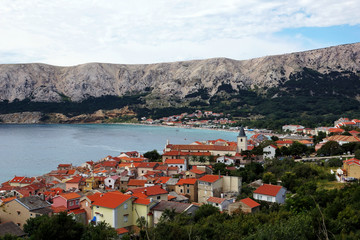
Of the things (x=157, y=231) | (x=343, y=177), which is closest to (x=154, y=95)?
(x=343, y=177)

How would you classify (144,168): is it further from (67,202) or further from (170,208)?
(170,208)

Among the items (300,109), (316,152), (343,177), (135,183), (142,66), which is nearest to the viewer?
(343,177)

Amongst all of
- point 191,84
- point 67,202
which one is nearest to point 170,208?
point 67,202

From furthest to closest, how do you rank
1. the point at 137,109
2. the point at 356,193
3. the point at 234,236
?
the point at 137,109 < the point at 356,193 < the point at 234,236

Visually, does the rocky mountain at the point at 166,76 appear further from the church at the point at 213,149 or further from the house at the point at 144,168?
the house at the point at 144,168

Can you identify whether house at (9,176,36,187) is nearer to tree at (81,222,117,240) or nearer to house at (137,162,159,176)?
house at (137,162,159,176)

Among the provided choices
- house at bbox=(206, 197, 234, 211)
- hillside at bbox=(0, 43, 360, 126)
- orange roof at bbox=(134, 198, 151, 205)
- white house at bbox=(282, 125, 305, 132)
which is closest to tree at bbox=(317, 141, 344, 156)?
house at bbox=(206, 197, 234, 211)

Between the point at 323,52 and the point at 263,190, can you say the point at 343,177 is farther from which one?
the point at 323,52
